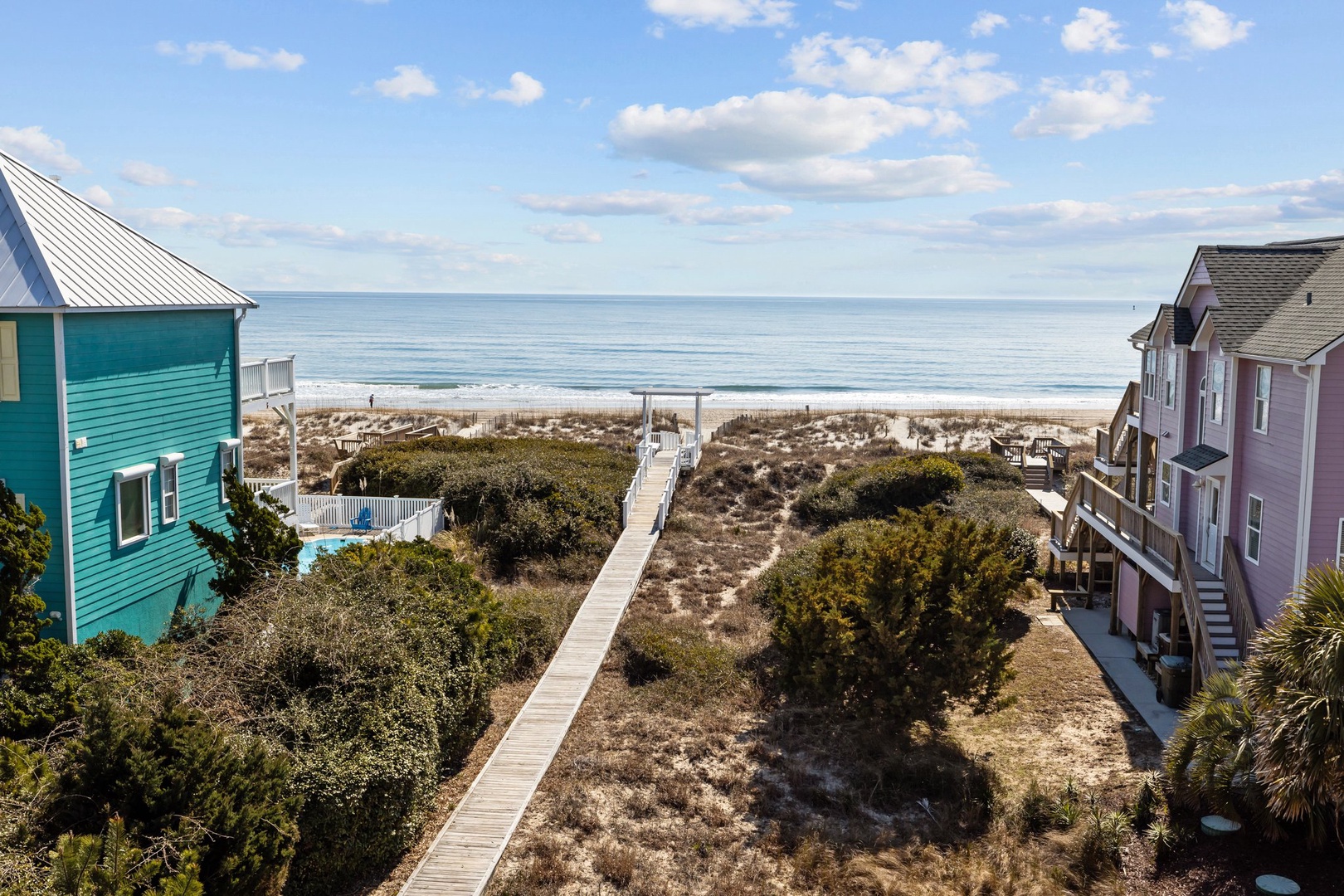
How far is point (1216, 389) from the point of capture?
18.8 m

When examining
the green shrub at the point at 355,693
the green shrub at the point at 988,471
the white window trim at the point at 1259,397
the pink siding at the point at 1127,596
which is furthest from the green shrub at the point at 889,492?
the green shrub at the point at 355,693

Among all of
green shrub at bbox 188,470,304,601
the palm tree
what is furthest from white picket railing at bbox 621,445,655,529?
the palm tree

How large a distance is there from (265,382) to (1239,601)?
1943 centimetres

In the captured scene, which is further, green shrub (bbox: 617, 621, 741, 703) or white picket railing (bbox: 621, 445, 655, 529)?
white picket railing (bbox: 621, 445, 655, 529)

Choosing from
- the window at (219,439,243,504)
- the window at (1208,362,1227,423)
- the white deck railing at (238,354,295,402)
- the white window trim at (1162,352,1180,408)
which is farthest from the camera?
the white window trim at (1162,352,1180,408)

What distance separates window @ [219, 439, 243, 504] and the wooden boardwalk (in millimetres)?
7389

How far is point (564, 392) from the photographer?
9056cm

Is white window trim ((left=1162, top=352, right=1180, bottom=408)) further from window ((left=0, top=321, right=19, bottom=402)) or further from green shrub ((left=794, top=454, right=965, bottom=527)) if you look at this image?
window ((left=0, top=321, right=19, bottom=402))

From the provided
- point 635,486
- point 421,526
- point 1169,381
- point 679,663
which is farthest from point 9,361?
point 1169,381

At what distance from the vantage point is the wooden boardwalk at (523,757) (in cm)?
1208

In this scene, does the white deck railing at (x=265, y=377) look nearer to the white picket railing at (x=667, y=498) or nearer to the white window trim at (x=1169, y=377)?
the white picket railing at (x=667, y=498)

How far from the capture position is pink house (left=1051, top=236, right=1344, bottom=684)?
15.1 meters

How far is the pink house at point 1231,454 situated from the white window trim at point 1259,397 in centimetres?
3

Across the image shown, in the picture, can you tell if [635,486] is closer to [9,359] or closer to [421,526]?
[421,526]
